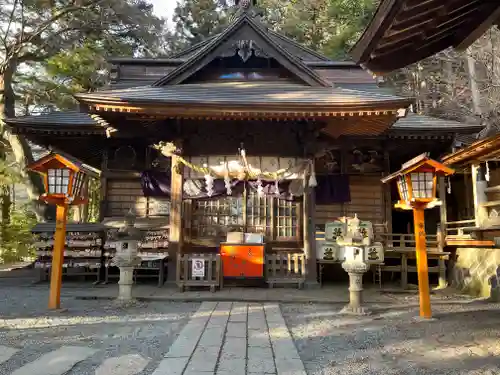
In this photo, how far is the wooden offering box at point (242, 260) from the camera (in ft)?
29.5

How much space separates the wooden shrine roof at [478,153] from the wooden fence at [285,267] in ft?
16.2

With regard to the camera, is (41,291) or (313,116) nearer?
(313,116)

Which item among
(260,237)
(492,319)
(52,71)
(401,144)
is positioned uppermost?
(52,71)

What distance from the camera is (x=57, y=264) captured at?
7020mm

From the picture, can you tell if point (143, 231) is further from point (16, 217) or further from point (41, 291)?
point (16, 217)

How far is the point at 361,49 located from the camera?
442 centimetres

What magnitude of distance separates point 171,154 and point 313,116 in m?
3.72

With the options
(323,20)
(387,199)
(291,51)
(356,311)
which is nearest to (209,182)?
(356,311)

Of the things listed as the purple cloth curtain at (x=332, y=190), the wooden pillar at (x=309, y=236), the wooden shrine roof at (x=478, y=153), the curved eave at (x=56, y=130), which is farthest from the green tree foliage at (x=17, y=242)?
the wooden shrine roof at (x=478, y=153)

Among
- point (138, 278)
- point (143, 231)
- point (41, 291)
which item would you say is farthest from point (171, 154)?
point (41, 291)

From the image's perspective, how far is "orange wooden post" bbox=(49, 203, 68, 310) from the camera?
695 centimetres

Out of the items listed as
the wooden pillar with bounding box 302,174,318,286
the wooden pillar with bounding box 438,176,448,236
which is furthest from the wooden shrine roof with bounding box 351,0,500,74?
the wooden pillar with bounding box 438,176,448,236

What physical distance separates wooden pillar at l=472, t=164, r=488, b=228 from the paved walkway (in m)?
6.32

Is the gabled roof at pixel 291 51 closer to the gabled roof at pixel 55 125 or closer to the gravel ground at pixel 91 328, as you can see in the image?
the gabled roof at pixel 55 125
